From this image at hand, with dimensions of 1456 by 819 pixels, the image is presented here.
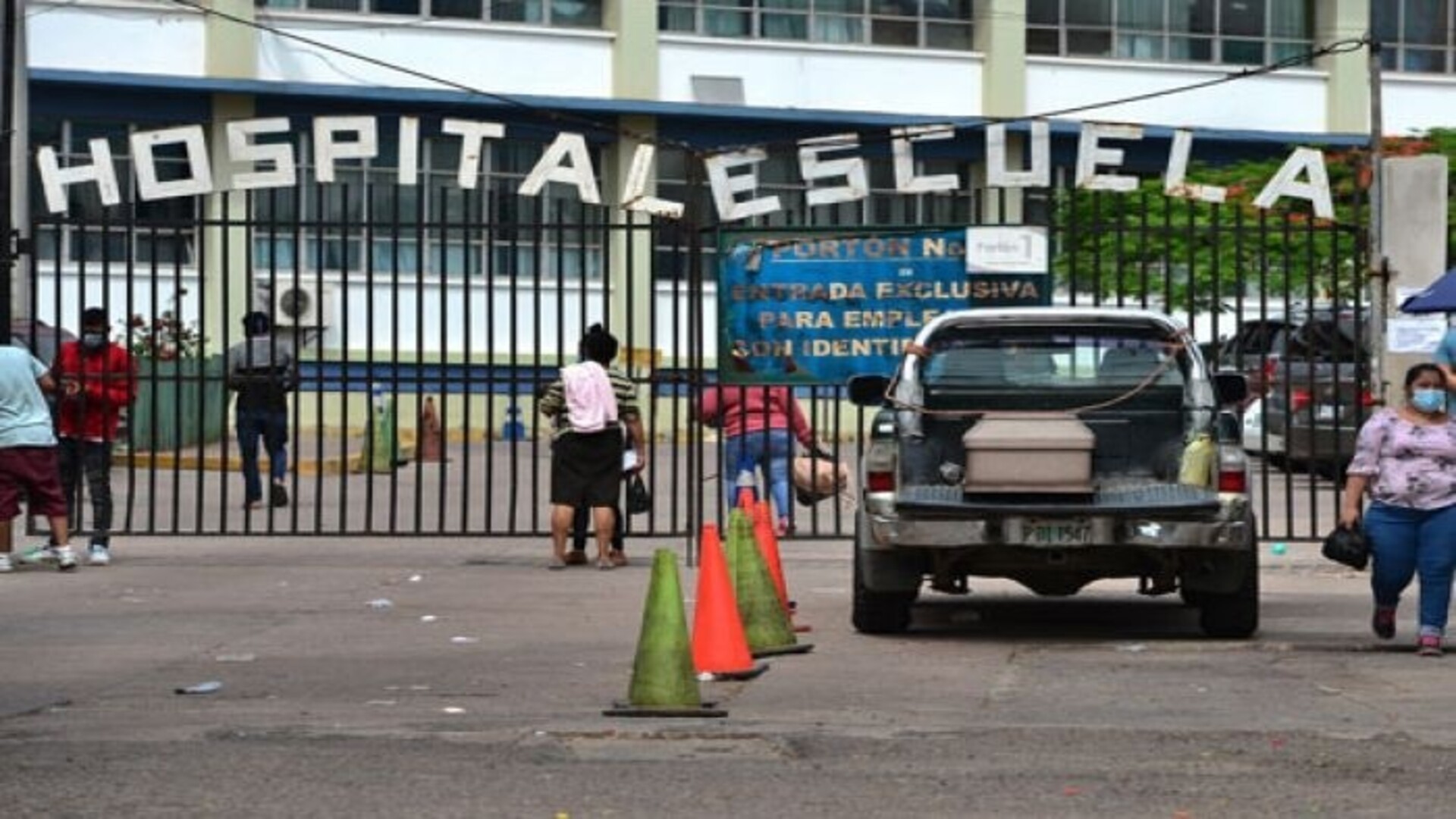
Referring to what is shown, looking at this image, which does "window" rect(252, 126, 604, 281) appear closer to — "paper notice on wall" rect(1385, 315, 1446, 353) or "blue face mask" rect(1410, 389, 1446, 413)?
"paper notice on wall" rect(1385, 315, 1446, 353)

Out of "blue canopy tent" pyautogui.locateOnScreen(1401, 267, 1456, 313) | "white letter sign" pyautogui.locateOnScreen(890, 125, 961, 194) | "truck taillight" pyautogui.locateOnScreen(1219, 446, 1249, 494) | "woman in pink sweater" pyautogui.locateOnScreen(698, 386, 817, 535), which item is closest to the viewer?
"truck taillight" pyautogui.locateOnScreen(1219, 446, 1249, 494)

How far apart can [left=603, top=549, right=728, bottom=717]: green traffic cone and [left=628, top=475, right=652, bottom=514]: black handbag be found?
9050 mm

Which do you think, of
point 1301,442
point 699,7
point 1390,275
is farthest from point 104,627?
point 699,7

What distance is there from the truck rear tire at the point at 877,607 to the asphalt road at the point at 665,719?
0.43 feet

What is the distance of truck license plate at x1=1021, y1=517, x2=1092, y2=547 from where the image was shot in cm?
1390

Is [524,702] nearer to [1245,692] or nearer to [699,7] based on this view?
[1245,692]

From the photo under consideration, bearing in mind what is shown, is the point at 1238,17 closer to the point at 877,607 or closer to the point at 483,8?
the point at 483,8

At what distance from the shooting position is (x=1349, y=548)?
14.0 meters

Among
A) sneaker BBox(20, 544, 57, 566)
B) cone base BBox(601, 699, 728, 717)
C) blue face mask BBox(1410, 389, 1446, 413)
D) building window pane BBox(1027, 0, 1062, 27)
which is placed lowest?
cone base BBox(601, 699, 728, 717)

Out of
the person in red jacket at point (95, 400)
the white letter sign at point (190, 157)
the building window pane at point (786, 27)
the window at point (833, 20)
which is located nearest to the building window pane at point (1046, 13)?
the window at point (833, 20)

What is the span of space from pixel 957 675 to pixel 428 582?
627 centimetres

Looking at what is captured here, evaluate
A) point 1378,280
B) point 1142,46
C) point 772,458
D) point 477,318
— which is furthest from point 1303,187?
point 1142,46

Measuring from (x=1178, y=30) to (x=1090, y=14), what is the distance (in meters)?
1.49

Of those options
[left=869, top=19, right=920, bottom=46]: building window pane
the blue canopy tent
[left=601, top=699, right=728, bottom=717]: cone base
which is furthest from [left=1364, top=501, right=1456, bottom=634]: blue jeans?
[left=869, top=19, right=920, bottom=46]: building window pane
